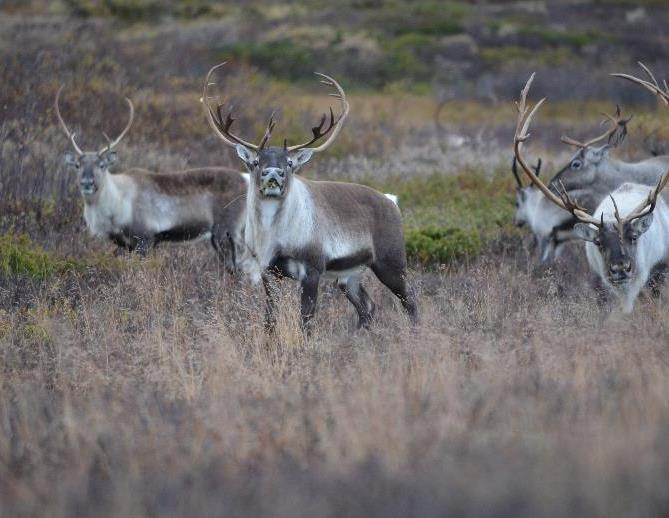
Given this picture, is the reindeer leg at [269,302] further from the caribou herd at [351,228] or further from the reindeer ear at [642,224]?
the reindeer ear at [642,224]

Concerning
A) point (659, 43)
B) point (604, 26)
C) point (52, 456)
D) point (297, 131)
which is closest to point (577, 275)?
point (52, 456)

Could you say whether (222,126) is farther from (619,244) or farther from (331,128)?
(619,244)

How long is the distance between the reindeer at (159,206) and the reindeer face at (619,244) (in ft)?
14.6

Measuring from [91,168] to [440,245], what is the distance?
3634 millimetres

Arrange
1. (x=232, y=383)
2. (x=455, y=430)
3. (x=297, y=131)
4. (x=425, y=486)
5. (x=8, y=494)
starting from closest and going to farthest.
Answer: (x=425, y=486) → (x=8, y=494) → (x=455, y=430) → (x=232, y=383) → (x=297, y=131)

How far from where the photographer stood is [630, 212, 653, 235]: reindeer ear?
8109mm

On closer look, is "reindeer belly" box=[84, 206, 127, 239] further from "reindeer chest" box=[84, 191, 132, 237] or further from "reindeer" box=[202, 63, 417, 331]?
"reindeer" box=[202, 63, 417, 331]

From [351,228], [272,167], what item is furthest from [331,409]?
[351,228]

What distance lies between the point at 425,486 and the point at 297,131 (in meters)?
13.9

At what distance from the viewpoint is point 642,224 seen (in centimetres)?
816

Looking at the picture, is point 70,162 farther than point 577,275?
Yes

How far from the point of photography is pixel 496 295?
900cm

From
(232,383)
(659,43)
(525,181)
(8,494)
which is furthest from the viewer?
(659,43)

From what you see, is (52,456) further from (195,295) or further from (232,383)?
(195,295)
